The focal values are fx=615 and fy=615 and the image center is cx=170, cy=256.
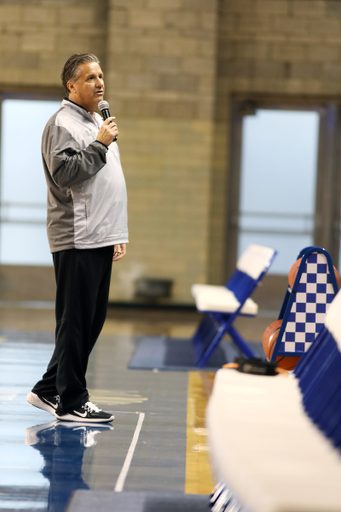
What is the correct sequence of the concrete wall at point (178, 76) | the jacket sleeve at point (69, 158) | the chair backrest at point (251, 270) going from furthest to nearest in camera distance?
the concrete wall at point (178, 76) → the chair backrest at point (251, 270) → the jacket sleeve at point (69, 158)

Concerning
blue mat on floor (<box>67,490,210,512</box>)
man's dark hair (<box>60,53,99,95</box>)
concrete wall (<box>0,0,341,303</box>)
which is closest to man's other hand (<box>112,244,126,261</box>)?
man's dark hair (<box>60,53,99,95</box>)

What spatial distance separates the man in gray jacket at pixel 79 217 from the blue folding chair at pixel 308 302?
82 centimetres

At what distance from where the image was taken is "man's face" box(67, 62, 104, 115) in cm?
266

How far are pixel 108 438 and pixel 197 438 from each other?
38cm

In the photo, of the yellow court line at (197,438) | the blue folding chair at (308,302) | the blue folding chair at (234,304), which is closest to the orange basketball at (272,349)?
the blue folding chair at (308,302)

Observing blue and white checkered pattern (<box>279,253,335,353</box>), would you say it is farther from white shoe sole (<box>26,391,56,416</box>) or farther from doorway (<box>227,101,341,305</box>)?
doorway (<box>227,101,341,305</box>)

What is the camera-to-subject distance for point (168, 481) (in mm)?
2102

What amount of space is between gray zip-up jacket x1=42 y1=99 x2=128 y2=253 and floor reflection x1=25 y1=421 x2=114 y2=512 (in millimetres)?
775

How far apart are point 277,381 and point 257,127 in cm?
671

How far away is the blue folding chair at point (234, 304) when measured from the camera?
4.20 m

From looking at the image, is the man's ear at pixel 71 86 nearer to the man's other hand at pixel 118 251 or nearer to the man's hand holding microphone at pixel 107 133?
the man's hand holding microphone at pixel 107 133

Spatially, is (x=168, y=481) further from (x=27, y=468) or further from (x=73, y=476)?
(x=27, y=468)

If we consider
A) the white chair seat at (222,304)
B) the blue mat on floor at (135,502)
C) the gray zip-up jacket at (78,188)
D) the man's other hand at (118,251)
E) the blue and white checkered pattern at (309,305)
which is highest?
the gray zip-up jacket at (78,188)

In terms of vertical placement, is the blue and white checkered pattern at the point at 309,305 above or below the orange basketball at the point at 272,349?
above
